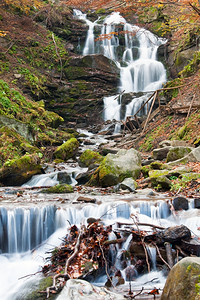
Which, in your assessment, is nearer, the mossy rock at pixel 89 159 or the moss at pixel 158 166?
the moss at pixel 158 166

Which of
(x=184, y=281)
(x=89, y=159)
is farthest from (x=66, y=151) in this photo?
(x=184, y=281)

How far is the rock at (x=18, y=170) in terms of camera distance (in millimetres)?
8516

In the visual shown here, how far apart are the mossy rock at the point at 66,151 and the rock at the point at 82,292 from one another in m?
9.17

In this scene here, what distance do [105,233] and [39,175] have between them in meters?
5.49

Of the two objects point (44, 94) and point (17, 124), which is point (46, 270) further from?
point (44, 94)

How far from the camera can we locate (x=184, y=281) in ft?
8.55

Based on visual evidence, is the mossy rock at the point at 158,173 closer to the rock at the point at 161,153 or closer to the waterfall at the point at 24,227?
the rock at the point at 161,153

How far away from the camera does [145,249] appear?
4.04 m

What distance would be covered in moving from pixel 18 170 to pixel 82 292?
20.3 ft

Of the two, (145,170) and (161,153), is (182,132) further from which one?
(145,170)


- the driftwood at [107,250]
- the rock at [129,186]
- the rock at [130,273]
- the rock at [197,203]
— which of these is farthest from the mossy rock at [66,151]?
the rock at [130,273]

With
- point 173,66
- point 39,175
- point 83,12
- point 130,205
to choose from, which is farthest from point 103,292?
point 83,12

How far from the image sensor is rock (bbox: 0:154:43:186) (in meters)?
8.52

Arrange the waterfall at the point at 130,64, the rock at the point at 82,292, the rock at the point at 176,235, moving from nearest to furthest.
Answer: the rock at the point at 82,292 < the rock at the point at 176,235 < the waterfall at the point at 130,64
